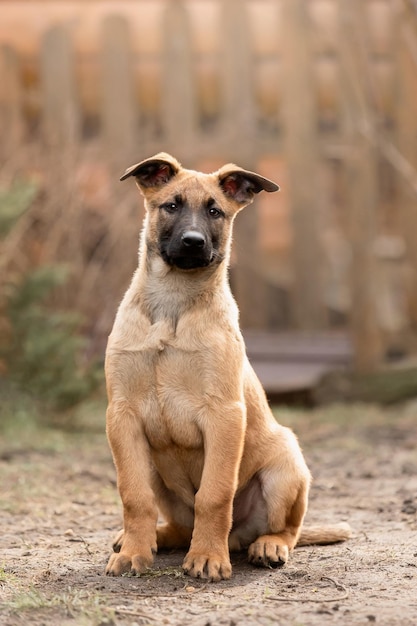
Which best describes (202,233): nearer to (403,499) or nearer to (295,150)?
(403,499)

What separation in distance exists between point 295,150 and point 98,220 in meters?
2.07

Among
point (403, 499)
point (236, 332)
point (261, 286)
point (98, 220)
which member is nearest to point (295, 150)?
point (261, 286)

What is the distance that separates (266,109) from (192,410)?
6357 mm

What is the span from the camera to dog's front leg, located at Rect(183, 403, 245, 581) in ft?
14.7

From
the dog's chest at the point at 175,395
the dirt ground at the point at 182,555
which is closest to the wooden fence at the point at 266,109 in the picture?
the dirt ground at the point at 182,555

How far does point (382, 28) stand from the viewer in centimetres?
1026

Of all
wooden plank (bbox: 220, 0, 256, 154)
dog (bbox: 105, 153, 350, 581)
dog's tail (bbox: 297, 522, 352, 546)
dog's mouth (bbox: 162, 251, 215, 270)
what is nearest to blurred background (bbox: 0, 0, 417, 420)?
wooden plank (bbox: 220, 0, 256, 154)

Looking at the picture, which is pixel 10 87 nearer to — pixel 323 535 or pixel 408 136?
pixel 408 136

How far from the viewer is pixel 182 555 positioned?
196 inches

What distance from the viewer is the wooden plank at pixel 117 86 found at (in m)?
10.3

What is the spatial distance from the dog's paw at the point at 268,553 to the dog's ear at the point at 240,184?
1.57 metres

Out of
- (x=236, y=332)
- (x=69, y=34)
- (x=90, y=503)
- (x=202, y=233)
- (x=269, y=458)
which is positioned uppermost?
(x=69, y=34)

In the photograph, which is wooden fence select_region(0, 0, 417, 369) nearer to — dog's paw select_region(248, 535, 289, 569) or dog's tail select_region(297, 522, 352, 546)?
dog's tail select_region(297, 522, 352, 546)

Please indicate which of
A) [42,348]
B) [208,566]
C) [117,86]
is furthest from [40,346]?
[208,566]
